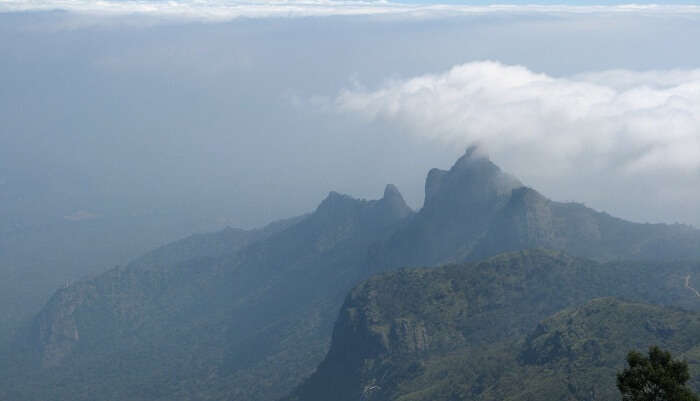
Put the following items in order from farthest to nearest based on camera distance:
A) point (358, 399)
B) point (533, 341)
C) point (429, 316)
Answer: point (429, 316) < point (358, 399) < point (533, 341)

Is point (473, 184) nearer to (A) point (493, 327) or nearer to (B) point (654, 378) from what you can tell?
(A) point (493, 327)

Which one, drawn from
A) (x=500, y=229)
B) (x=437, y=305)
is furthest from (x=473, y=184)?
(x=437, y=305)

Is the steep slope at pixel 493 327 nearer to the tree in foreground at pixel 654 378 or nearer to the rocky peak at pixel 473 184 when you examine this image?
the rocky peak at pixel 473 184


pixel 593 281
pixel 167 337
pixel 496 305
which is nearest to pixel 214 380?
pixel 167 337

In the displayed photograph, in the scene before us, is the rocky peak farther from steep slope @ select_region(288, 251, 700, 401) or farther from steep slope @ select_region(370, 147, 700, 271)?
steep slope @ select_region(288, 251, 700, 401)

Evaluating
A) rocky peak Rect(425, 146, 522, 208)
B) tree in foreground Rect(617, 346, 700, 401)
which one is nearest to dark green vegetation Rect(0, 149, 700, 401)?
rocky peak Rect(425, 146, 522, 208)

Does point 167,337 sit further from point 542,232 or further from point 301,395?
point 542,232
